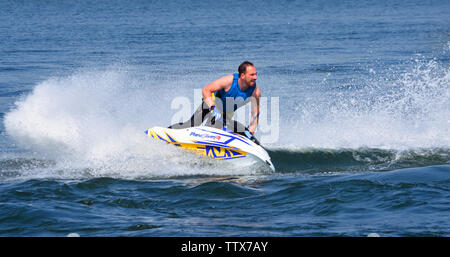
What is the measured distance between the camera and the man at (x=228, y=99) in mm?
9359

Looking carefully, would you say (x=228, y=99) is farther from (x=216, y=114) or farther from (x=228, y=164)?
(x=228, y=164)

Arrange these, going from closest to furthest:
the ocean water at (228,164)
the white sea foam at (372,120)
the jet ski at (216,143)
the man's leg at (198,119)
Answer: the ocean water at (228,164), the jet ski at (216,143), the man's leg at (198,119), the white sea foam at (372,120)

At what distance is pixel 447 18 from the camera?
49000 mm

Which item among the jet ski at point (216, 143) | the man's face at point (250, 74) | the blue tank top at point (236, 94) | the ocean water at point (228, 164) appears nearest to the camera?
the ocean water at point (228, 164)

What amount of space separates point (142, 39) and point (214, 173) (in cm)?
2790

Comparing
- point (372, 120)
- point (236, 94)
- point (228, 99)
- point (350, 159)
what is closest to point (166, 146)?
point (228, 99)

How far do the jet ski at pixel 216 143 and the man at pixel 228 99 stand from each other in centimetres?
24

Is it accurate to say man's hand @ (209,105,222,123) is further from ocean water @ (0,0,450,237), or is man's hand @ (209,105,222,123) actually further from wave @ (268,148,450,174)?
wave @ (268,148,450,174)

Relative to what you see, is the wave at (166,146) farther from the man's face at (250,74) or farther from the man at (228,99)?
the man's face at (250,74)

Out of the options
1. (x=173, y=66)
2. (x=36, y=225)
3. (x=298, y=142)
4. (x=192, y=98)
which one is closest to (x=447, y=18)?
(x=173, y=66)

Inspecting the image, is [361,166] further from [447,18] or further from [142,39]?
[447,18]

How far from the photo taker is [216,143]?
30.8 feet

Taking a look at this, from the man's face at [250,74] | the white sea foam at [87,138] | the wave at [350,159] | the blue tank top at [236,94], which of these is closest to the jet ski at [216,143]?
the white sea foam at [87,138]

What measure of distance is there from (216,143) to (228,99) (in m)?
0.80
